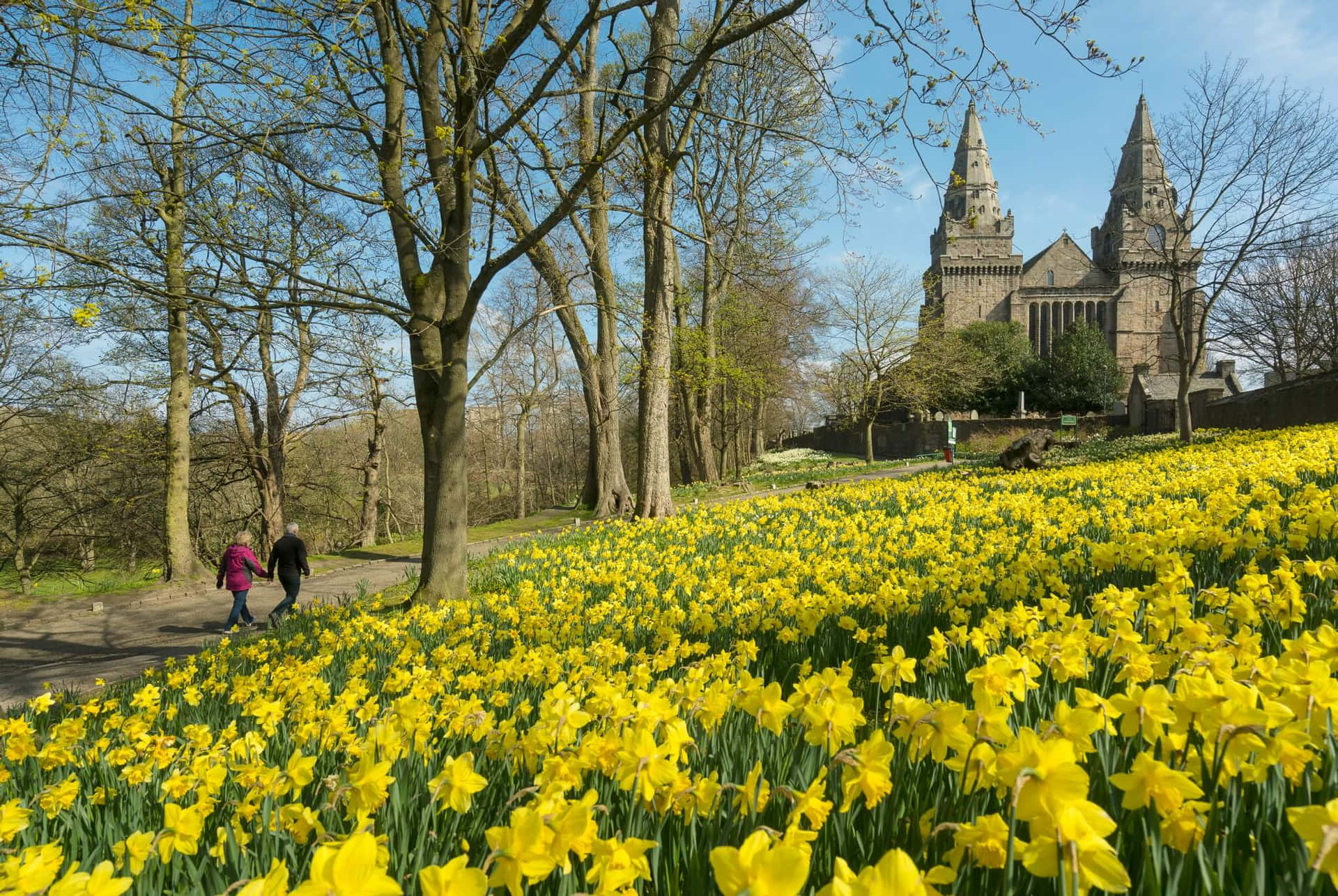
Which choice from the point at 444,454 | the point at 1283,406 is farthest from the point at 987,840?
the point at 1283,406

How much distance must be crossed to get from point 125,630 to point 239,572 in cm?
189

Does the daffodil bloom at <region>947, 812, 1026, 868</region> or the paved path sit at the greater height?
the daffodil bloom at <region>947, 812, 1026, 868</region>

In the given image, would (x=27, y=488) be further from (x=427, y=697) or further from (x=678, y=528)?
(x=427, y=697)

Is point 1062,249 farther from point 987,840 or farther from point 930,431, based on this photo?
point 987,840

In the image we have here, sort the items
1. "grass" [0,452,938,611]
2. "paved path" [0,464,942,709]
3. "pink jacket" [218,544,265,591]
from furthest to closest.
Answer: "grass" [0,452,938,611]
"pink jacket" [218,544,265,591]
"paved path" [0,464,942,709]

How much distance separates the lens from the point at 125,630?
8.69 metres

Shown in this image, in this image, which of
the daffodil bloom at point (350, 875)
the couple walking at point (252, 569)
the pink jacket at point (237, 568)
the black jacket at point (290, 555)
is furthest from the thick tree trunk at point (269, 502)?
the daffodil bloom at point (350, 875)

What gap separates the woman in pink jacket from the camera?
8273 millimetres

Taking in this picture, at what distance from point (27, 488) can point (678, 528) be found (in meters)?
13.7

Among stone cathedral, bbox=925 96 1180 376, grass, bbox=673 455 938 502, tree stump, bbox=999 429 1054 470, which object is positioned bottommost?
grass, bbox=673 455 938 502

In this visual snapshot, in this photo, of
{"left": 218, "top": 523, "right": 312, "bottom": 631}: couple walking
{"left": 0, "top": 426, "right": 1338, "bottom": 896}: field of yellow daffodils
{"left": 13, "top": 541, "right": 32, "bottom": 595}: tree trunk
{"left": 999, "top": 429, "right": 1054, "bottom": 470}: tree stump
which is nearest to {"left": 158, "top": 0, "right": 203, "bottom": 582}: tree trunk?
{"left": 218, "top": 523, "right": 312, "bottom": 631}: couple walking

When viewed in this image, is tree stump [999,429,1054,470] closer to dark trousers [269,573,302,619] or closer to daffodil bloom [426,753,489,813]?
dark trousers [269,573,302,619]

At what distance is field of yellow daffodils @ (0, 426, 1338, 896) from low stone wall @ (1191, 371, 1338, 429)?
14.1 metres

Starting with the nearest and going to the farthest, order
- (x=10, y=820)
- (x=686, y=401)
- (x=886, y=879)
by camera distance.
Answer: (x=886, y=879) < (x=10, y=820) < (x=686, y=401)
